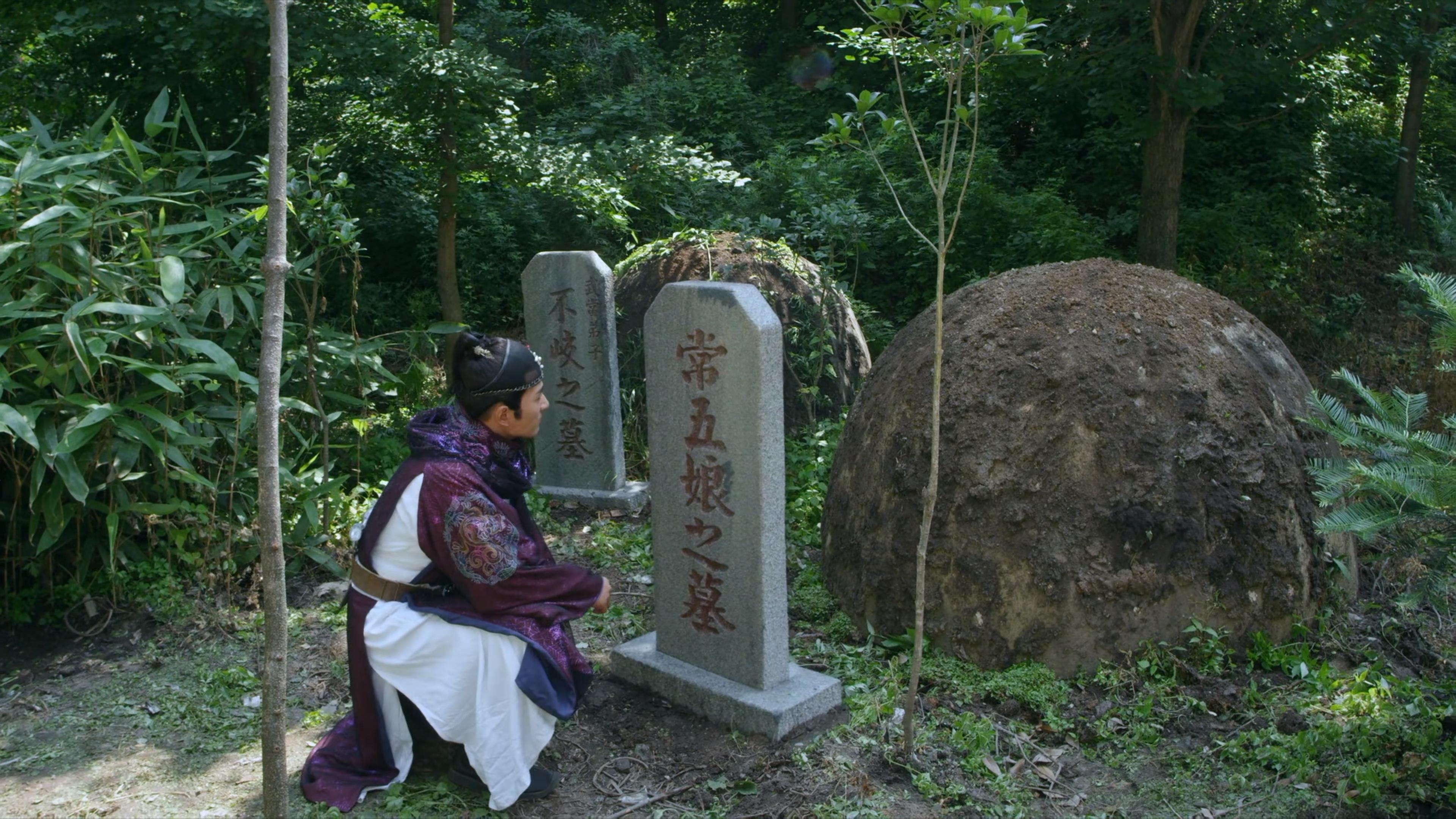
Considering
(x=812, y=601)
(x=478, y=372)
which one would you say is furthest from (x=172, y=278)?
(x=812, y=601)

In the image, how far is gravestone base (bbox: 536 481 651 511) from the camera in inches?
267

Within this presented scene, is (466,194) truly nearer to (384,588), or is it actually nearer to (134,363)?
(134,363)

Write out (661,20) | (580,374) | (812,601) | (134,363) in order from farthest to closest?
(661,20), (580,374), (812,601), (134,363)

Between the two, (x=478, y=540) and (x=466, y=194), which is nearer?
(x=478, y=540)

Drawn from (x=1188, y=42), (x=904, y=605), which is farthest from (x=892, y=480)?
(x=1188, y=42)

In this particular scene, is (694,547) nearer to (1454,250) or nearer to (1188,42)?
(1188,42)

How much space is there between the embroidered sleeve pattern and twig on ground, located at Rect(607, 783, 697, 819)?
34.9 inches

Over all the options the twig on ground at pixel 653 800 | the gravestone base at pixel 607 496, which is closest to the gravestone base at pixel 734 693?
the twig on ground at pixel 653 800

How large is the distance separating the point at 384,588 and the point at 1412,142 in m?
10.7

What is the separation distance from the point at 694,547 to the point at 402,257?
8.54m

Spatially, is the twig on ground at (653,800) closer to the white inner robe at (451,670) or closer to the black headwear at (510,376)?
the white inner robe at (451,670)

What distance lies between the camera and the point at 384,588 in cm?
333

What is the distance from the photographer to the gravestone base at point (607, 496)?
22.3 feet

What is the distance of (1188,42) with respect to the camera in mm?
7973
